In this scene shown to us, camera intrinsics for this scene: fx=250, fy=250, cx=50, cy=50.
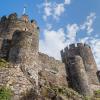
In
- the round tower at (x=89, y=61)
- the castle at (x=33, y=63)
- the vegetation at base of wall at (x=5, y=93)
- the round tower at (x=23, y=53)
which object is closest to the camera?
the vegetation at base of wall at (x=5, y=93)

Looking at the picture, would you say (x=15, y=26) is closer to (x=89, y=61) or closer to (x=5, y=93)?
(x=89, y=61)

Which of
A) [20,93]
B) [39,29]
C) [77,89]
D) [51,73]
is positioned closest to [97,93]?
[77,89]

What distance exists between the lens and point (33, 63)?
19.6 m

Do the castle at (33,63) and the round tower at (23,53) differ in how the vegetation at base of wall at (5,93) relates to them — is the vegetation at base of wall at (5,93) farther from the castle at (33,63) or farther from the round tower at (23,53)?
the round tower at (23,53)

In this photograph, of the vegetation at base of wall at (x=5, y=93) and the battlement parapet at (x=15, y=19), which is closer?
the vegetation at base of wall at (x=5, y=93)

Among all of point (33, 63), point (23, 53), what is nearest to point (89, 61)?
point (33, 63)

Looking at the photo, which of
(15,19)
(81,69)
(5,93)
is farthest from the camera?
(81,69)

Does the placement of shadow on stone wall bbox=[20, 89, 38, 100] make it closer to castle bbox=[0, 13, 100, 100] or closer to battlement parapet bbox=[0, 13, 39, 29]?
castle bbox=[0, 13, 100, 100]

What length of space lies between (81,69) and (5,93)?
17.7 metres

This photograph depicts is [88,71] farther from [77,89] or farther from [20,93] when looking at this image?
[20,93]

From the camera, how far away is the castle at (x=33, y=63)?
1282 cm

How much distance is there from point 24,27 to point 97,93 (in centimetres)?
1091

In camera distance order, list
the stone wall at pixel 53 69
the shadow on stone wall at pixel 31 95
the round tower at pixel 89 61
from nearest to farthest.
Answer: the shadow on stone wall at pixel 31 95 → the stone wall at pixel 53 69 → the round tower at pixel 89 61

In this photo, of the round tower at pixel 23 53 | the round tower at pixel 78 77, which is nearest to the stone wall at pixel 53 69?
the round tower at pixel 78 77
